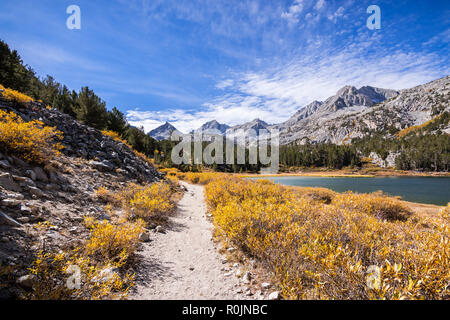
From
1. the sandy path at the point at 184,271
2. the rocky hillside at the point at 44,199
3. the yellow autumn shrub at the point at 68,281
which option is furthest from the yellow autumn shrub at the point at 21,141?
the sandy path at the point at 184,271

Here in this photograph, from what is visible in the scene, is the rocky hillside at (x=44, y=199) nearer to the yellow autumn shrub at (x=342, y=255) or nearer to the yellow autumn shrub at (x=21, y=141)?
the yellow autumn shrub at (x=21, y=141)

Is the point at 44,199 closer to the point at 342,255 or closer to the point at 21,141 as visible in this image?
the point at 21,141

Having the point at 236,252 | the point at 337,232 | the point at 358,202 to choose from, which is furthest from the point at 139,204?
the point at 358,202

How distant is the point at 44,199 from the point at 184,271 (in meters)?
4.46

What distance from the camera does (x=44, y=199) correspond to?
15.5 feet

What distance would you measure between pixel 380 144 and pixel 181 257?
16187cm

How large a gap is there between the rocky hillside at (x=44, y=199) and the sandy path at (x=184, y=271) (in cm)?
169

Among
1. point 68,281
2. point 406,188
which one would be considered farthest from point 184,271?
point 406,188

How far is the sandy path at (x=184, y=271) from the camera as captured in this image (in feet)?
10.5

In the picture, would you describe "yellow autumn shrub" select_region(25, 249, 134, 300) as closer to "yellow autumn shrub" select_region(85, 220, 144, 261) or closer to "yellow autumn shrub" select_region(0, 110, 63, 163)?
"yellow autumn shrub" select_region(85, 220, 144, 261)

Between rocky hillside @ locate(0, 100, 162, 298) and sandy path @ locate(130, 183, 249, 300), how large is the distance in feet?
5.55

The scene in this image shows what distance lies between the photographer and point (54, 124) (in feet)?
33.4

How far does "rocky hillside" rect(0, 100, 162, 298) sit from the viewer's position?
285 centimetres
